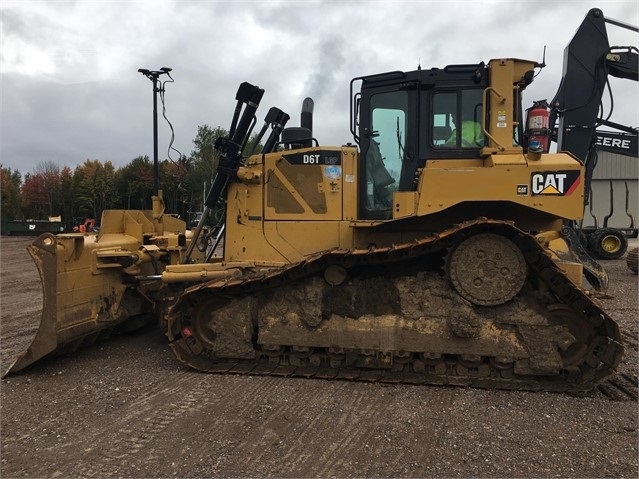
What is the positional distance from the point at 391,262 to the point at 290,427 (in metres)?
2.03

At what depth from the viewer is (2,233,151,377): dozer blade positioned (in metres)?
5.16

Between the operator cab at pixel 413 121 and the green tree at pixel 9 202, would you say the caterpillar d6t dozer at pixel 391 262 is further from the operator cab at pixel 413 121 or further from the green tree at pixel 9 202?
the green tree at pixel 9 202

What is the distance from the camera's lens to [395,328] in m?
5.00

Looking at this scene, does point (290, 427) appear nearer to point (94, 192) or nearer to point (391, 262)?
point (391, 262)

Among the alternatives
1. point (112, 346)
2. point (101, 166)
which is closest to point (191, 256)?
point (112, 346)

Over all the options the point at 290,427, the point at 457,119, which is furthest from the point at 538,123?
the point at 290,427

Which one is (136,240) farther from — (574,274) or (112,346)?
(574,274)

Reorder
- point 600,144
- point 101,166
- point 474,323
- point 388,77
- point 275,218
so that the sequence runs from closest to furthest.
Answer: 1. point 474,323
2. point 388,77
3. point 275,218
4. point 600,144
5. point 101,166

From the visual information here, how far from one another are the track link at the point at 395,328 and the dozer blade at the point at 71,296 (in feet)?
3.93

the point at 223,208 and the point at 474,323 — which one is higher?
the point at 223,208

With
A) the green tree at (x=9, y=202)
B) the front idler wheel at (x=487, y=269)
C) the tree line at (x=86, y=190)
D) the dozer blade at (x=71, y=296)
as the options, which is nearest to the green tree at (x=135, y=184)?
the tree line at (x=86, y=190)

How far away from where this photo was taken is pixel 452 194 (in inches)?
194

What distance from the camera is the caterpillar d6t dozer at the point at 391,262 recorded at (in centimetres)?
477

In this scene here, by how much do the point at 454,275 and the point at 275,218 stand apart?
2353 mm
